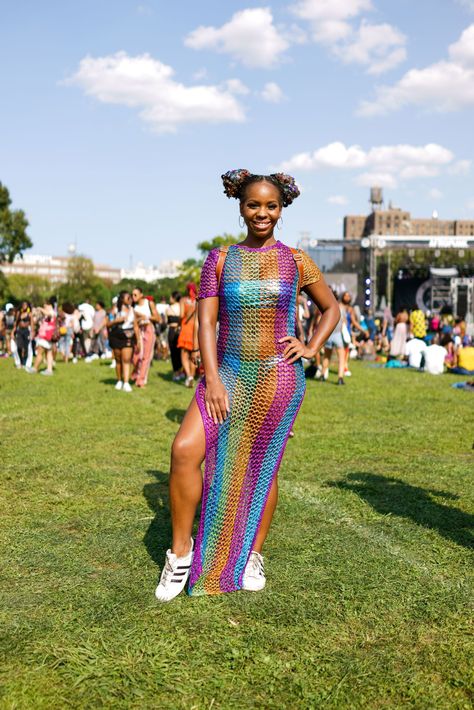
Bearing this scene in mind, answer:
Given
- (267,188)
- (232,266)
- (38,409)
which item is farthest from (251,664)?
(38,409)

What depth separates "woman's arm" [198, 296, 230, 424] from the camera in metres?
3.47

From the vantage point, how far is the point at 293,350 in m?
3.53

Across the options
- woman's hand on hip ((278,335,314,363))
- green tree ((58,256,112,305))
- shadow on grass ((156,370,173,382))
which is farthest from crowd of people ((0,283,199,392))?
green tree ((58,256,112,305))

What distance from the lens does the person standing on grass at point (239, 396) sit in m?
3.50

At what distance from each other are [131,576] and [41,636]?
779 mm

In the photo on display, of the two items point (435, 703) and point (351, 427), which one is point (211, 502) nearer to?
point (435, 703)

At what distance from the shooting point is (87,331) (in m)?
23.4

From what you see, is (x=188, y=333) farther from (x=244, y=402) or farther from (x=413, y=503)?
(x=244, y=402)

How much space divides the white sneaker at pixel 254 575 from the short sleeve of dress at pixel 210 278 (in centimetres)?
133

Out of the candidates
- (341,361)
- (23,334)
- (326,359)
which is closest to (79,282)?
(23,334)

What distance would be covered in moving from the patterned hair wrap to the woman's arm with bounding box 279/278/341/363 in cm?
46

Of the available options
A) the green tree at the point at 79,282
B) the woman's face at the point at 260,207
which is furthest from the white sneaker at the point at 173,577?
the green tree at the point at 79,282

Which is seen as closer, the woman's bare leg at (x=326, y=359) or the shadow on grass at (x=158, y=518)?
the shadow on grass at (x=158, y=518)

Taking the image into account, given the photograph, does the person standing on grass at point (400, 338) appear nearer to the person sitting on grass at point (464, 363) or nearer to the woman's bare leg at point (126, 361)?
the person sitting on grass at point (464, 363)
